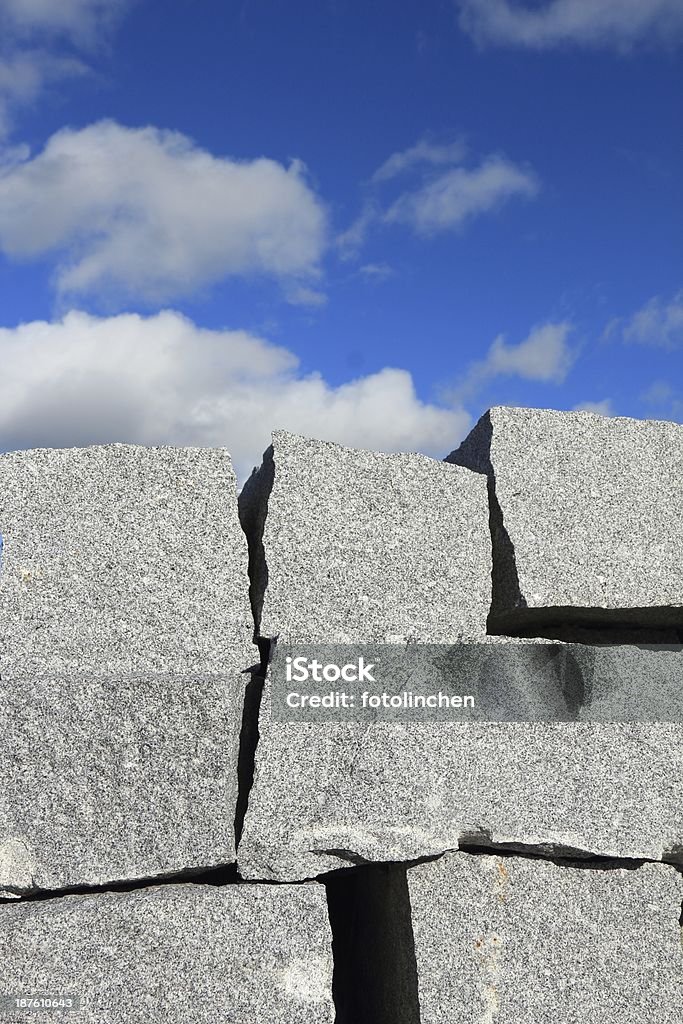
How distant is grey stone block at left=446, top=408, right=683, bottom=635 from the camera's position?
3.01 metres

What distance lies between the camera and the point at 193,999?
8.14ft

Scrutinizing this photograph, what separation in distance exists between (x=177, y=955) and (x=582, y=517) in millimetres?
1846

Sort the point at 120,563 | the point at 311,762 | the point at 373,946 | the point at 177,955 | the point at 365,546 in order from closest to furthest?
the point at 177,955, the point at 311,762, the point at 120,563, the point at 365,546, the point at 373,946

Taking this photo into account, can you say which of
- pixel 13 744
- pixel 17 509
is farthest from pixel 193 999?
pixel 17 509

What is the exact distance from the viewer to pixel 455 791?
2703 mm

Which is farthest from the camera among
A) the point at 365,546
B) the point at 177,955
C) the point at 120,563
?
the point at 365,546

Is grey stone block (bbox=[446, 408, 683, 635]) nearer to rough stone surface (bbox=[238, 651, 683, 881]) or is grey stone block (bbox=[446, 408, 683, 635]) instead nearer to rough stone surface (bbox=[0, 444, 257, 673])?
rough stone surface (bbox=[238, 651, 683, 881])

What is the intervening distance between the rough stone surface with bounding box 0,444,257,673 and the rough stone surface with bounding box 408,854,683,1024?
0.96 m

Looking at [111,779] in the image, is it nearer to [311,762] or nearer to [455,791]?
[311,762]

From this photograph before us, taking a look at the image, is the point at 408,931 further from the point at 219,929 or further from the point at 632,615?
the point at 632,615

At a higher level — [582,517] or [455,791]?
[582,517]

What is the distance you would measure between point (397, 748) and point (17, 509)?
1.36 m

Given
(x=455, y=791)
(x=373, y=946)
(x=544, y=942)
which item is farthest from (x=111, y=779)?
(x=544, y=942)

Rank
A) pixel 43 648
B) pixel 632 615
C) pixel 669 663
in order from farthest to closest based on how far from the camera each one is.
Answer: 1. pixel 632 615
2. pixel 669 663
3. pixel 43 648
